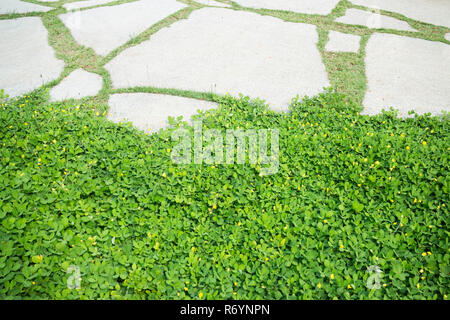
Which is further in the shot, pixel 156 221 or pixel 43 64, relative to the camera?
pixel 43 64

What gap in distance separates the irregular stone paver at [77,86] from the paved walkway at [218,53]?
1cm

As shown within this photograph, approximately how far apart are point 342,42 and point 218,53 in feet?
5.08

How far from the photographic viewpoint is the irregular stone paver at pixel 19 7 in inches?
178

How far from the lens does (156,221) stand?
2086 millimetres

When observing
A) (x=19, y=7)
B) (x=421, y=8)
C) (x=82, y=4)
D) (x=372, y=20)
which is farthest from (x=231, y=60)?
(x=19, y=7)

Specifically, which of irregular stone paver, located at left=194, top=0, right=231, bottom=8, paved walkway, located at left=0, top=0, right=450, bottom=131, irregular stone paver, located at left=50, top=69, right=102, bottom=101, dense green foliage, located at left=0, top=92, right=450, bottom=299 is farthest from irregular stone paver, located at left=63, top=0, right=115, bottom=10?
dense green foliage, located at left=0, top=92, right=450, bottom=299

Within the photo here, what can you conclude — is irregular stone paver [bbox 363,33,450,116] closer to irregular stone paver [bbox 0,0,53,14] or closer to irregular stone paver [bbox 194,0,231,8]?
irregular stone paver [bbox 194,0,231,8]

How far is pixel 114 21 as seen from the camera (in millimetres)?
4188

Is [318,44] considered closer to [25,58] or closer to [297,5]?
[297,5]

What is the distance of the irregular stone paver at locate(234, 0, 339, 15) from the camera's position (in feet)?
14.9

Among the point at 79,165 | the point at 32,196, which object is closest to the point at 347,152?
the point at 79,165

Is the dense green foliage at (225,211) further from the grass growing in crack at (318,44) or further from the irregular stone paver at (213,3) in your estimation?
the irregular stone paver at (213,3)
